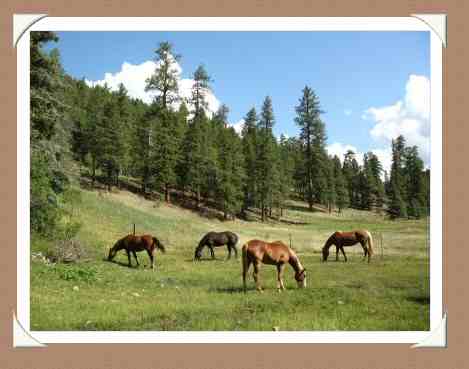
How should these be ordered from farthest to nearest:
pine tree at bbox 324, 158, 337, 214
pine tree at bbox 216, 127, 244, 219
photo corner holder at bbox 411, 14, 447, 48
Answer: pine tree at bbox 324, 158, 337, 214 → pine tree at bbox 216, 127, 244, 219 → photo corner holder at bbox 411, 14, 447, 48

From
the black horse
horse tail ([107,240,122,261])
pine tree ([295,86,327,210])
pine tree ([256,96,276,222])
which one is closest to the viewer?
horse tail ([107,240,122,261])

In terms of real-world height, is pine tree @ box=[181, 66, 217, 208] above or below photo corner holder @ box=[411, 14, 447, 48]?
below

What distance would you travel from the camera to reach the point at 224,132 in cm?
3447

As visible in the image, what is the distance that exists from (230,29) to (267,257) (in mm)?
7546

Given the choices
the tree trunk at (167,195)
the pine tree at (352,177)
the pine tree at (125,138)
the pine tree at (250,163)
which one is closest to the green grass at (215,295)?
the tree trunk at (167,195)

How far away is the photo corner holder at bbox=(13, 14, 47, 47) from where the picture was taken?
36.9 feet

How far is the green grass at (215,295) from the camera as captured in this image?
1044cm

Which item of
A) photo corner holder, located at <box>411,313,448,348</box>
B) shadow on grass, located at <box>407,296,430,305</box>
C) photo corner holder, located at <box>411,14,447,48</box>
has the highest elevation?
photo corner holder, located at <box>411,14,447,48</box>

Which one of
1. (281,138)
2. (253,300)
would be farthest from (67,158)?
(281,138)

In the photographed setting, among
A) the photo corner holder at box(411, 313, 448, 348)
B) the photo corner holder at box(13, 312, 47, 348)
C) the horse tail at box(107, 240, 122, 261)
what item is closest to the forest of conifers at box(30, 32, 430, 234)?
the horse tail at box(107, 240, 122, 261)

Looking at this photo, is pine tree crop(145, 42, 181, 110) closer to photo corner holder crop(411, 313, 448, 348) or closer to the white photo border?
the white photo border

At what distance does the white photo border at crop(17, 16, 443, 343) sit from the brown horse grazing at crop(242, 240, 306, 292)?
101 inches

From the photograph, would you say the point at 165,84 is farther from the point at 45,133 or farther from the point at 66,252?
the point at 66,252

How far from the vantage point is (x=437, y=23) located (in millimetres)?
11055
